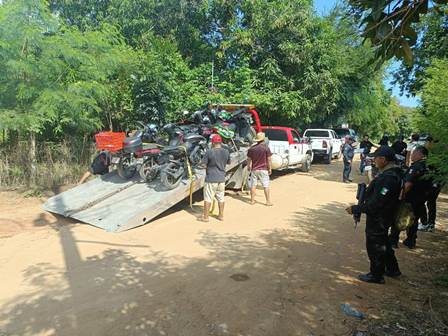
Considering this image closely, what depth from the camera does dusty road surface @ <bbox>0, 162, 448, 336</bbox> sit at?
13.0ft

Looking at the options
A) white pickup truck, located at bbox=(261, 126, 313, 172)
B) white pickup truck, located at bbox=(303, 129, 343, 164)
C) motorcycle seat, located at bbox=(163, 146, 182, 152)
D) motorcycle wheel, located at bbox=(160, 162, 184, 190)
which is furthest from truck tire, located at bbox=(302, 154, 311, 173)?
motorcycle wheel, located at bbox=(160, 162, 184, 190)

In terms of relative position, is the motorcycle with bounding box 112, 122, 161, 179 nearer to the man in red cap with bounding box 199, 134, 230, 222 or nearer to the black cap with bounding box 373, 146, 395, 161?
the man in red cap with bounding box 199, 134, 230, 222

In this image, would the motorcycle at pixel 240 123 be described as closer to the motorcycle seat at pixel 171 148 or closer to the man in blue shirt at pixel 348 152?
the motorcycle seat at pixel 171 148

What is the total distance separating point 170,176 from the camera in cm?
841

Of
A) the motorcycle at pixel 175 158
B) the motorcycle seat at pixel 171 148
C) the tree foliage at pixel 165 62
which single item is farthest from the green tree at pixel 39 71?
the motorcycle seat at pixel 171 148

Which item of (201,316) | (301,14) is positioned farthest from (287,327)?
(301,14)

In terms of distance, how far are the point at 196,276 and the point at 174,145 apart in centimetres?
444

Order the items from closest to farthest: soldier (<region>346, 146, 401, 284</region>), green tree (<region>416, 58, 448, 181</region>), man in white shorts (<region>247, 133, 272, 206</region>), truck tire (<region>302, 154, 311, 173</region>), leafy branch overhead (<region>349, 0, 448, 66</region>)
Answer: leafy branch overhead (<region>349, 0, 448, 66</region>)
soldier (<region>346, 146, 401, 284</region>)
green tree (<region>416, 58, 448, 181</region>)
man in white shorts (<region>247, 133, 272, 206</region>)
truck tire (<region>302, 154, 311, 173</region>)

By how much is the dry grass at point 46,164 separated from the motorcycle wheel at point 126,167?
269 centimetres

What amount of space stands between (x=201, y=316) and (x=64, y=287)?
1863 millimetres

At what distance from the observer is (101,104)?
13.2 metres

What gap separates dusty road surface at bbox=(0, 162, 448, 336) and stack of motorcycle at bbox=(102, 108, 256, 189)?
1043 mm

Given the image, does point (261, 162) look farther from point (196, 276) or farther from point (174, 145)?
point (196, 276)

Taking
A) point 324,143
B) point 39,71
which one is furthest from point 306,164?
point 39,71
